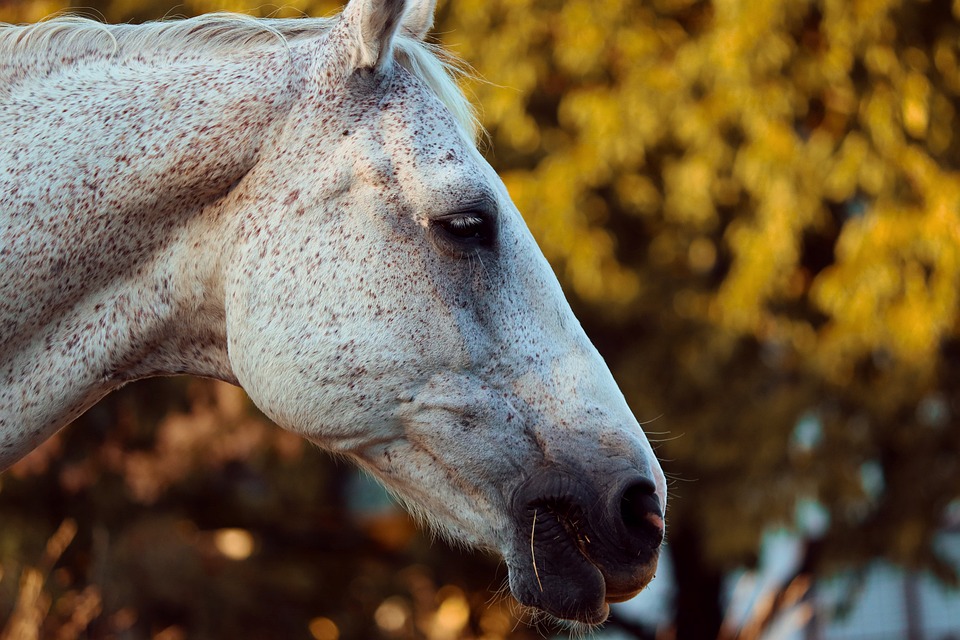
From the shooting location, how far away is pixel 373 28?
2.17 metres

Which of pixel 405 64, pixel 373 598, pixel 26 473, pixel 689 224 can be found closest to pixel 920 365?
pixel 689 224

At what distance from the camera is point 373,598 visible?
25.4 ft

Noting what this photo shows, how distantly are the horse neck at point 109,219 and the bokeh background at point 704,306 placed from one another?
3.50 metres

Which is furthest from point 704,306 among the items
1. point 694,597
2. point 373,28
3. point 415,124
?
point 373,28

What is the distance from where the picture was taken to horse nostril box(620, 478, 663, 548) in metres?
2.04

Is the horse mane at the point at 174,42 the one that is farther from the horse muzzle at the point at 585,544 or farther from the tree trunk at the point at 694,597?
the tree trunk at the point at 694,597

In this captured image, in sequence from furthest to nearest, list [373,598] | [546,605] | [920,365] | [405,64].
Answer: [373,598], [920,365], [405,64], [546,605]

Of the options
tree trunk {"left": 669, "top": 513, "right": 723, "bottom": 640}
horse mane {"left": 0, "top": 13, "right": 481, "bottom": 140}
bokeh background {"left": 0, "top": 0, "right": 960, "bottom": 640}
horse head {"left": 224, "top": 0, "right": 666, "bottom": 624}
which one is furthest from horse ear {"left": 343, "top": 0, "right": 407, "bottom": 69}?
tree trunk {"left": 669, "top": 513, "right": 723, "bottom": 640}

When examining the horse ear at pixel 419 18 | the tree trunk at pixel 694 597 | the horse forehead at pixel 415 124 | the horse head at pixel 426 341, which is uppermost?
the horse ear at pixel 419 18

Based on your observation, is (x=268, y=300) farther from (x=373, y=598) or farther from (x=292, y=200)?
(x=373, y=598)

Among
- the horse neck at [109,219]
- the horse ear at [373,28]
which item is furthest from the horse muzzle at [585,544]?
the horse ear at [373,28]

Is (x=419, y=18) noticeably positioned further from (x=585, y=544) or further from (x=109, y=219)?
(x=585, y=544)

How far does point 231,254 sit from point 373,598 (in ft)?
19.5

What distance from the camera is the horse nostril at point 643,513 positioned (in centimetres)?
204
